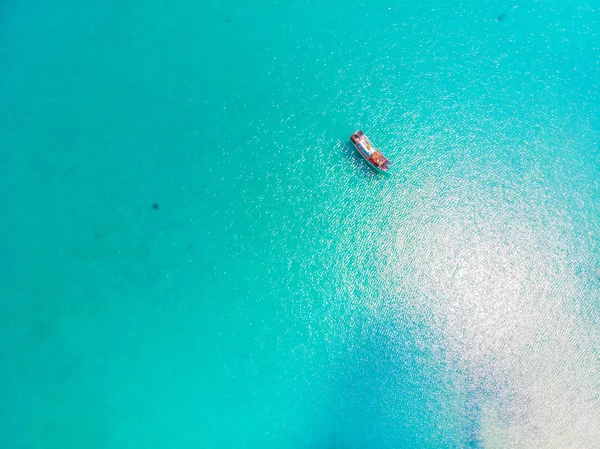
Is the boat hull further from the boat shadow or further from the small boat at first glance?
the boat shadow

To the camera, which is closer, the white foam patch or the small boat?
the white foam patch

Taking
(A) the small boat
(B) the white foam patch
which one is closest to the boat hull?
(A) the small boat

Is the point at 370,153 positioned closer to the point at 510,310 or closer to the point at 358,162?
the point at 358,162

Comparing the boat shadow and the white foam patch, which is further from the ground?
the boat shadow

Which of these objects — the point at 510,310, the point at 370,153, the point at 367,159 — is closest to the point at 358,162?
the point at 367,159

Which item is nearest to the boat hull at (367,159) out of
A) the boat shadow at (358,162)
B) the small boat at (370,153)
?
the small boat at (370,153)

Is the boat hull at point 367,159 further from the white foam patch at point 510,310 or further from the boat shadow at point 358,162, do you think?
the white foam patch at point 510,310

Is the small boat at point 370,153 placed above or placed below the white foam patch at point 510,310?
above

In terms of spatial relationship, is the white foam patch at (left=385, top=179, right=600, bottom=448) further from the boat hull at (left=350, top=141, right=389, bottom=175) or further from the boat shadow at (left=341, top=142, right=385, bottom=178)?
the boat shadow at (left=341, top=142, right=385, bottom=178)

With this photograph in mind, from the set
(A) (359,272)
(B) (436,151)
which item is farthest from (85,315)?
(B) (436,151)
